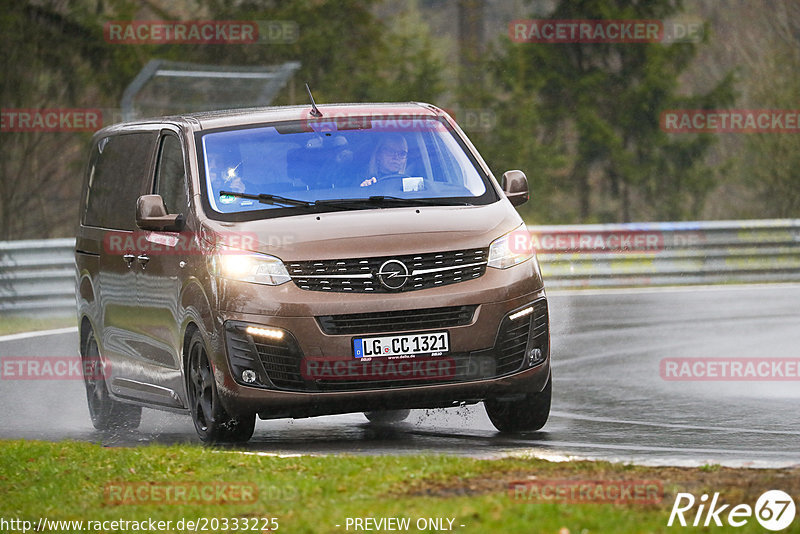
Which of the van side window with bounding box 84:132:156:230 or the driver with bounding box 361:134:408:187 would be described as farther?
the van side window with bounding box 84:132:156:230

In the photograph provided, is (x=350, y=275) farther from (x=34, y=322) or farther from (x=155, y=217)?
(x=34, y=322)

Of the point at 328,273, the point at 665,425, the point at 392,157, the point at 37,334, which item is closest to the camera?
the point at 328,273

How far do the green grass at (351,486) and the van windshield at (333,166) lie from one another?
Answer: 168 centimetres

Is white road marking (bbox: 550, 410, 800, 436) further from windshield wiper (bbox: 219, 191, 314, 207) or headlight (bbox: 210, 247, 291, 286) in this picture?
headlight (bbox: 210, 247, 291, 286)

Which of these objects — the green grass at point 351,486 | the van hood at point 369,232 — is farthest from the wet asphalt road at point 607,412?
the van hood at point 369,232

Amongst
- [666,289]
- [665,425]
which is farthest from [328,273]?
[666,289]

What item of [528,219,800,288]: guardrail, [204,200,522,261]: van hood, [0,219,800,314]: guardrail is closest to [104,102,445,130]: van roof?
[204,200,522,261]: van hood

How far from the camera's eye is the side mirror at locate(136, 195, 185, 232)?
1002 cm

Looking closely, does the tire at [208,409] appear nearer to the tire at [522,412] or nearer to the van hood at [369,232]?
the van hood at [369,232]

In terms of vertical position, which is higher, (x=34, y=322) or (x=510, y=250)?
(x=510, y=250)

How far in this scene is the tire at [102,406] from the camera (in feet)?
39.6

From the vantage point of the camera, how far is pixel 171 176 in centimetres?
1063

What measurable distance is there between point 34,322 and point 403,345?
12.3 meters

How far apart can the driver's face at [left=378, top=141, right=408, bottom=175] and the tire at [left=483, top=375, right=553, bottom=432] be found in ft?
5.05
